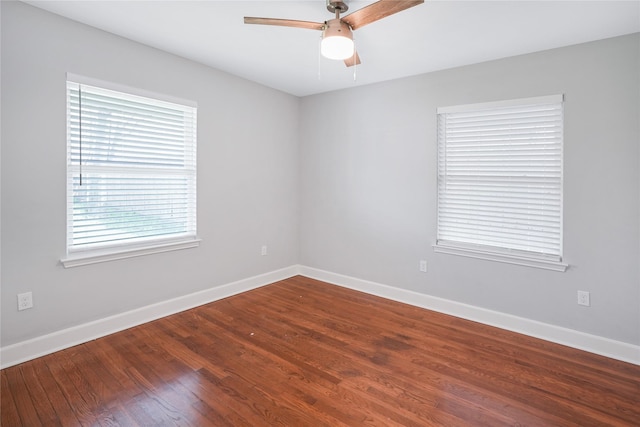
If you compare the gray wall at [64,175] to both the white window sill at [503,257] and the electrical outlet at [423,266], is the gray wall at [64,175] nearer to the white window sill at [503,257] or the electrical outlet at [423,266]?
the electrical outlet at [423,266]

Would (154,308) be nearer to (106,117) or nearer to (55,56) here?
(106,117)

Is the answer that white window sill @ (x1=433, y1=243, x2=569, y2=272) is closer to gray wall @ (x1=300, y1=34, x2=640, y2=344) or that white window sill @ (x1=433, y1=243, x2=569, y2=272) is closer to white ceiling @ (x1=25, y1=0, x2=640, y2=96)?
gray wall @ (x1=300, y1=34, x2=640, y2=344)

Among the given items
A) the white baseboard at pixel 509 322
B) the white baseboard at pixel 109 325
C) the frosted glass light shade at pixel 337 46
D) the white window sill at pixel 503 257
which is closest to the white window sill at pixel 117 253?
the white baseboard at pixel 109 325

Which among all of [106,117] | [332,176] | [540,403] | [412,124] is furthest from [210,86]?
[540,403]

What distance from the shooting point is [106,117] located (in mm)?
2666

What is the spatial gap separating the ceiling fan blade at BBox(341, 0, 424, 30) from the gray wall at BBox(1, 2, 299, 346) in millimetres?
1961

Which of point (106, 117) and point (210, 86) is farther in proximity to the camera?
point (210, 86)

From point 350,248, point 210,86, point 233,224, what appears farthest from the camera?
point 350,248

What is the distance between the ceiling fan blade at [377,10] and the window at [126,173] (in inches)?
77.3

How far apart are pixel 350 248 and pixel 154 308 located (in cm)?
228

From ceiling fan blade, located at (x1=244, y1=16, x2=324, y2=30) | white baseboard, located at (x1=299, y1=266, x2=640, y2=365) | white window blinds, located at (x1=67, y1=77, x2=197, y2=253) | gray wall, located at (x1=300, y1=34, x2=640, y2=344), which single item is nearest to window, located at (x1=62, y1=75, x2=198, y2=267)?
white window blinds, located at (x1=67, y1=77, x2=197, y2=253)

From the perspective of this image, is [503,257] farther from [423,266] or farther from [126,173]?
[126,173]

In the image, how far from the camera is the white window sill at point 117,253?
8.25ft

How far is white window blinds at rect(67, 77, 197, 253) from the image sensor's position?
253 centimetres
